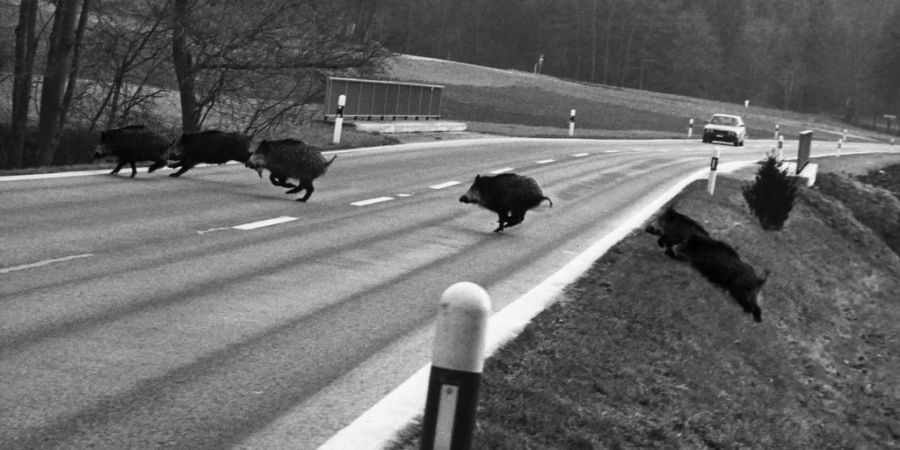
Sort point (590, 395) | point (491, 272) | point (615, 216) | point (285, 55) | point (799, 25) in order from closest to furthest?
1. point (590, 395)
2. point (491, 272)
3. point (615, 216)
4. point (285, 55)
5. point (799, 25)

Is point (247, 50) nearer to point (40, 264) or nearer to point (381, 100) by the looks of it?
point (381, 100)

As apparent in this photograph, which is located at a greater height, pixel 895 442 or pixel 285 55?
pixel 285 55

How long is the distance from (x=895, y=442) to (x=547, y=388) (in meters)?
7.75

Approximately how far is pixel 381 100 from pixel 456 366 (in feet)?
112

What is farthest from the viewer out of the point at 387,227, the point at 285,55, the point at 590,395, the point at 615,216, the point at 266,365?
the point at 285,55

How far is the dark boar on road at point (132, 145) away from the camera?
18109 mm

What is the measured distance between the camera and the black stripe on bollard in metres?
4.08

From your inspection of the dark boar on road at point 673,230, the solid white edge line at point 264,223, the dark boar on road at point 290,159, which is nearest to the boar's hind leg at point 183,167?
the dark boar on road at point 290,159

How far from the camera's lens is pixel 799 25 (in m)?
153

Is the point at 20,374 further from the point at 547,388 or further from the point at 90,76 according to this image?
the point at 90,76

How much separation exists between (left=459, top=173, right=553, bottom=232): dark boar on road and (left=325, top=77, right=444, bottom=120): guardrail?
54.9 feet

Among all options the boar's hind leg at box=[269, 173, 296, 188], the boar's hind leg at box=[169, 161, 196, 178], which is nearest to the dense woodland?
the boar's hind leg at box=[169, 161, 196, 178]

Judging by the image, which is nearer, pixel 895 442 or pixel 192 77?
pixel 895 442

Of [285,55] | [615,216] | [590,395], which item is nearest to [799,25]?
[285,55]
